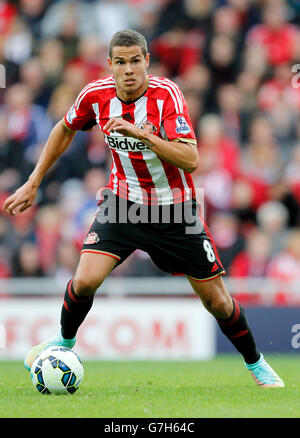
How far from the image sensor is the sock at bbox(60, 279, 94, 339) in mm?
5922

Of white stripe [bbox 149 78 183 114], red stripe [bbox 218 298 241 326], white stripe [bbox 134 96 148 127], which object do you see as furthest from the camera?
red stripe [bbox 218 298 241 326]

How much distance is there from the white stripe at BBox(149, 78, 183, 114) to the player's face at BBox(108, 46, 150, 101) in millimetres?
134

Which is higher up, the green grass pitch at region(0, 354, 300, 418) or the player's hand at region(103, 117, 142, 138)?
the player's hand at region(103, 117, 142, 138)

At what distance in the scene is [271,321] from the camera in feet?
34.4

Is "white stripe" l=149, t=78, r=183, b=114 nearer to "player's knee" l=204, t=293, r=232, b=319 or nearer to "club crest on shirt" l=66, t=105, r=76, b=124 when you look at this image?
"club crest on shirt" l=66, t=105, r=76, b=124

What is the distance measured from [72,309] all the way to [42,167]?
1.10 metres

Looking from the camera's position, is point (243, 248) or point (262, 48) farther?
point (262, 48)

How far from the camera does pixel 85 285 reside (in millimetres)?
5789

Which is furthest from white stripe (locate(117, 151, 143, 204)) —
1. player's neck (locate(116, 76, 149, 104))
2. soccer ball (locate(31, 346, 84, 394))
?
soccer ball (locate(31, 346, 84, 394))

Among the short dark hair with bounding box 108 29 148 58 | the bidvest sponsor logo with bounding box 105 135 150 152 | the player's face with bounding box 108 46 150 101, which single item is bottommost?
the bidvest sponsor logo with bounding box 105 135 150 152

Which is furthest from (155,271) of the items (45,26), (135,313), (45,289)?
(45,26)

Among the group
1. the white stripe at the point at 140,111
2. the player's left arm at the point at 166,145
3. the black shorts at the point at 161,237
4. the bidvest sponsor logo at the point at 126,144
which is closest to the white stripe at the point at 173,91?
the white stripe at the point at 140,111
